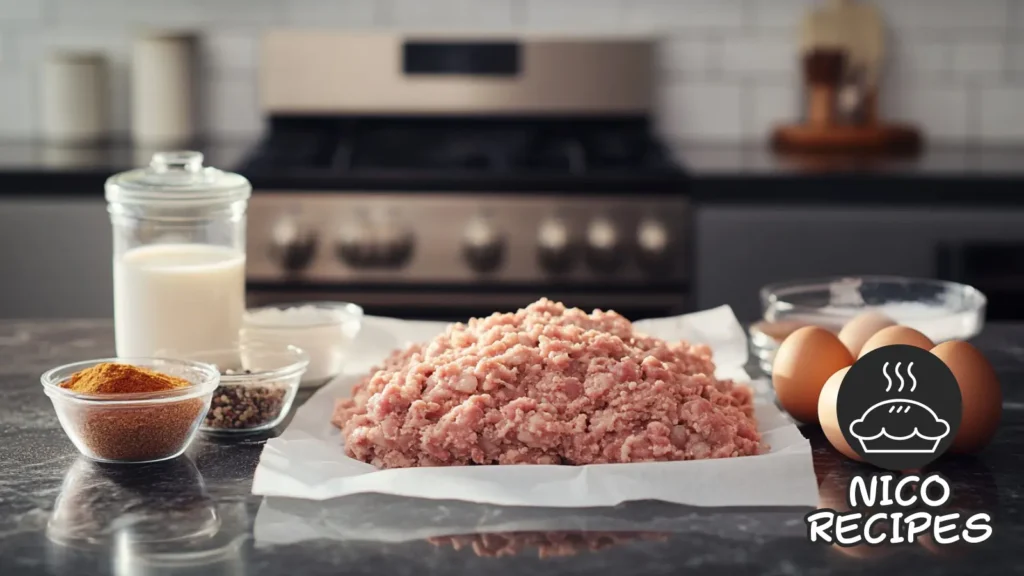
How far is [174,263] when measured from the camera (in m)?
1.45

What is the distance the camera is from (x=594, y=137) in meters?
3.39

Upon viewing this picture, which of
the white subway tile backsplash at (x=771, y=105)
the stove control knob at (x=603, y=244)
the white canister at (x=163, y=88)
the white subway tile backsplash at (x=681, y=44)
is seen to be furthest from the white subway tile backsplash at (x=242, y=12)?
the white subway tile backsplash at (x=771, y=105)

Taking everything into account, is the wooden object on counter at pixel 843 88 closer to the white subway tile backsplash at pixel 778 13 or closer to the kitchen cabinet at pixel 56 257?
the white subway tile backsplash at pixel 778 13

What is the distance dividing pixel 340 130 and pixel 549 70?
565mm

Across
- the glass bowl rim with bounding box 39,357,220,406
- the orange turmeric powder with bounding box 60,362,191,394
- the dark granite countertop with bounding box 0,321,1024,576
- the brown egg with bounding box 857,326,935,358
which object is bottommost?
the dark granite countertop with bounding box 0,321,1024,576

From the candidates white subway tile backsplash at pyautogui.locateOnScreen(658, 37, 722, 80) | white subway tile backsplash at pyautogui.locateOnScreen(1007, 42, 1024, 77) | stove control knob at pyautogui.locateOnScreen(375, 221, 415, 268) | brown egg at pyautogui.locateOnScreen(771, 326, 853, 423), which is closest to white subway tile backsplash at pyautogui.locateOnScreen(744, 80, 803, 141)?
white subway tile backsplash at pyautogui.locateOnScreen(658, 37, 722, 80)

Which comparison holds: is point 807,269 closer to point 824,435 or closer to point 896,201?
point 896,201

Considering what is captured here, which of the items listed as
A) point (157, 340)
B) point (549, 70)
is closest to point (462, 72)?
point (549, 70)

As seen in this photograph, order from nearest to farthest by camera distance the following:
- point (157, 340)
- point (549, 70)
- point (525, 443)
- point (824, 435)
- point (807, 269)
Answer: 1. point (525, 443)
2. point (824, 435)
3. point (157, 340)
4. point (807, 269)
5. point (549, 70)

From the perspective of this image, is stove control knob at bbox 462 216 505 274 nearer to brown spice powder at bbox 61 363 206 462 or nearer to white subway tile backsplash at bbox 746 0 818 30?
white subway tile backsplash at bbox 746 0 818 30

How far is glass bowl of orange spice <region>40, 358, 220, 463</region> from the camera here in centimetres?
118

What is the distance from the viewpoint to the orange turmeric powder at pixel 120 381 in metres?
1.20

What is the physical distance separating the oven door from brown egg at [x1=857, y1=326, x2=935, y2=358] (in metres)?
1.54

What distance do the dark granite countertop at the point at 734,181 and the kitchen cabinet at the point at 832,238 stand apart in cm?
3
